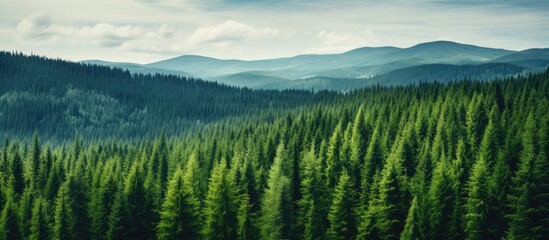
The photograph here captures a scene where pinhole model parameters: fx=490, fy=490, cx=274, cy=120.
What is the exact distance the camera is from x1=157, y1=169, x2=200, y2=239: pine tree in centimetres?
4484

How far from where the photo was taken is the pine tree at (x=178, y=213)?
44.8 meters

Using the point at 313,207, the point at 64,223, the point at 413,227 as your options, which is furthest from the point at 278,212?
the point at 64,223

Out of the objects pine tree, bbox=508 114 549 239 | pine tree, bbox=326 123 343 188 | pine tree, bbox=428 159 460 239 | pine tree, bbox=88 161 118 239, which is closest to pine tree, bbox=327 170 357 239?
pine tree, bbox=428 159 460 239

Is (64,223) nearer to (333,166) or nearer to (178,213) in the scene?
(178,213)

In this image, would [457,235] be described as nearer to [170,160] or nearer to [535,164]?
[535,164]

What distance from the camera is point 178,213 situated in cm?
4503

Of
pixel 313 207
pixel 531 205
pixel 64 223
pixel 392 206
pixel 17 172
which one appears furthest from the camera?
pixel 17 172

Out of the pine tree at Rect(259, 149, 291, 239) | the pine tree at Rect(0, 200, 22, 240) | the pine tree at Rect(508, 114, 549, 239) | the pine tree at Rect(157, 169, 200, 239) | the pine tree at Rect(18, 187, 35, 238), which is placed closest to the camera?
the pine tree at Rect(508, 114, 549, 239)

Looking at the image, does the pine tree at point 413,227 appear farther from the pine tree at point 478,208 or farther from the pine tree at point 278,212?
the pine tree at point 278,212

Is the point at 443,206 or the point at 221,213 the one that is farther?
the point at 221,213

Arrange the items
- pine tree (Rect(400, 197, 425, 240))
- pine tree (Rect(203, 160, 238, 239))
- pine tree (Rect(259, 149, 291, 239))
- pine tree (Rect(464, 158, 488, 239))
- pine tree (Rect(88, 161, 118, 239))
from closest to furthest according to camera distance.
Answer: pine tree (Rect(400, 197, 425, 240))
pine tree (Rect(464, 158, 488, 239))
pine tree (Rect(259, 149, 291, 239))
pine tree (Rect(203, 160, 238, 239))
pine tree (Rect(88, 161, 118, 239))

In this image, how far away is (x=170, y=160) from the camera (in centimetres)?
9019

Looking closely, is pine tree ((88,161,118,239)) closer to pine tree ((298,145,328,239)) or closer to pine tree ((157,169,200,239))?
pine tree ((157,169,200,239))

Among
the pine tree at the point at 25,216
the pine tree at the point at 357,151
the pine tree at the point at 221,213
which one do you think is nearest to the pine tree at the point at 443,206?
the pine tree at the point at 357,151
